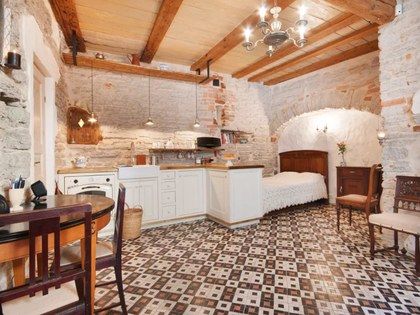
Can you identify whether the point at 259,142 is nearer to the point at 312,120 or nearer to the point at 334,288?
the point at 312,120

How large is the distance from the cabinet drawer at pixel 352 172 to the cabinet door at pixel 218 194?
120 inches

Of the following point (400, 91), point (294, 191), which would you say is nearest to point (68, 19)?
point (400, 91)

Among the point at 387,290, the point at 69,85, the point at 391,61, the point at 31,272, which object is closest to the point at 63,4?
the point at 69,85

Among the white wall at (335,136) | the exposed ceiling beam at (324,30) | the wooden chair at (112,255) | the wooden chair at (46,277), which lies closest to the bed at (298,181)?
the white wall at (335,136)

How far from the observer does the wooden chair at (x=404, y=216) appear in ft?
7.53

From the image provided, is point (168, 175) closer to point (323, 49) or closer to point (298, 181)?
point (298, 181)

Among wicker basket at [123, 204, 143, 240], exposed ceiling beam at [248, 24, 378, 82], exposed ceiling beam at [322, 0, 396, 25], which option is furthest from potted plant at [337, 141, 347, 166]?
wicker basket at [123, 204, 143, 240]

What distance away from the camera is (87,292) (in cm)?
112

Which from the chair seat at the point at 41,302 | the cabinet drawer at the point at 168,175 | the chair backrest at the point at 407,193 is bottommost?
the chair seat at the point at 41,302

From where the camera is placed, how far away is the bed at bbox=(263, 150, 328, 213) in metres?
4.36

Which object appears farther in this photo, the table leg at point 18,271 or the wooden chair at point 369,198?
the wooden chair at point 369,198

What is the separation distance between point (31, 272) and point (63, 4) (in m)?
3.23

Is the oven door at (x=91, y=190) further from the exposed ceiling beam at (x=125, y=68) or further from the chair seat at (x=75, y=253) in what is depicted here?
the exposed ceiling beam at (x=125, y=68)

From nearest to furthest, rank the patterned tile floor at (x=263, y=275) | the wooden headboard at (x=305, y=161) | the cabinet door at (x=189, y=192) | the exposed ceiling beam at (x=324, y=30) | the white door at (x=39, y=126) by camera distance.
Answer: the patterned tile floor at (x=263, y=275), the white door at (x=39, y=126), the exposed ceiling beam at (x=324, y=30), the cabinet door at (x=189, y=192), the wooden headboard at (x=305, y=161)
